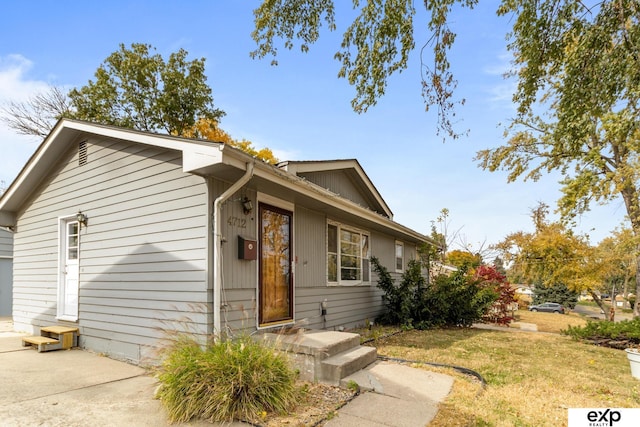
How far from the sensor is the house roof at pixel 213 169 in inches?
166

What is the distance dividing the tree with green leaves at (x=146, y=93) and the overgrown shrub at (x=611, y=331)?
19.4 meters

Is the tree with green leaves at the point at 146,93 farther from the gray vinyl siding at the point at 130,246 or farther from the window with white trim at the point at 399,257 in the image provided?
the gray vinyl siding at the point at 130,246

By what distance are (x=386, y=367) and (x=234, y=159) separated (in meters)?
3.21

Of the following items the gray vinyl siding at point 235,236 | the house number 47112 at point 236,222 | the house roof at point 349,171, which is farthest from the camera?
the house roof at point 349,171

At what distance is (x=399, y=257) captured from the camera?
11.3 meters

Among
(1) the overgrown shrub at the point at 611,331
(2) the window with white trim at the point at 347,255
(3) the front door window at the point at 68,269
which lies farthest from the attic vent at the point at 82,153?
(1) the overgrown shrub at the point at 611,331

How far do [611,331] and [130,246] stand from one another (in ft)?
29.3

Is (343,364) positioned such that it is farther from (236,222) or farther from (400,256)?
(400,256)

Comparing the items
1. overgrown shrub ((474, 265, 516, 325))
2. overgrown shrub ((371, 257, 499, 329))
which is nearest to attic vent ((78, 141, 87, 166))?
overgrown shrub ((371, 257, 499, 329))

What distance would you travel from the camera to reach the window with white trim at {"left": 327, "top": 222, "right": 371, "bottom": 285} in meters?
7.73

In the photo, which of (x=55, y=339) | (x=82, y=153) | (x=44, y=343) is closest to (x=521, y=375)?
(x=44, y=343)

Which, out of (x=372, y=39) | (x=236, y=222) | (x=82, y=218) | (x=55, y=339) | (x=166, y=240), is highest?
(x=372, y=39)

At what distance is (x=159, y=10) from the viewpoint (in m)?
6.84

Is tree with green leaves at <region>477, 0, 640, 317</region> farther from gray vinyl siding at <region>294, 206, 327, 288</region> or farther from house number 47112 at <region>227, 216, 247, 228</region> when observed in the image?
house number 47112 at <region>227, 216, 247, 228</region>
